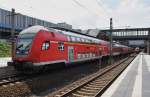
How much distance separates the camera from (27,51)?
15.8 metres

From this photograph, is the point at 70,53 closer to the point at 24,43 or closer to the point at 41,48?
the point at 41,48

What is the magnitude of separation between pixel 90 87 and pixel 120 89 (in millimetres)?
1562

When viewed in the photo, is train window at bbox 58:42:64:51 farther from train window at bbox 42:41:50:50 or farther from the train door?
train window at bbox 42:41:50:50

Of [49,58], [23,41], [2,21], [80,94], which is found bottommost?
[80,94]

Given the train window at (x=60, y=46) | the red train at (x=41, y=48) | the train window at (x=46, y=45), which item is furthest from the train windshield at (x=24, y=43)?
the train window at (x=60, y=46)

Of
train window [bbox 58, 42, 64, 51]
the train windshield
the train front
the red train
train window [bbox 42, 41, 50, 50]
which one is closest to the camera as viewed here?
the train front

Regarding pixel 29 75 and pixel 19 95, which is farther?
pixel 29 75

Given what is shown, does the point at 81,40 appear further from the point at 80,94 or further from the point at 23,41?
the point at 80,94

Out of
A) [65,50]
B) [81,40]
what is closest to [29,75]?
[65,50]

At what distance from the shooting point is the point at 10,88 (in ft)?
41.2

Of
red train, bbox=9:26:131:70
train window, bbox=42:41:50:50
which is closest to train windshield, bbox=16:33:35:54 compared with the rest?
red train, bbox=9:26:131:70

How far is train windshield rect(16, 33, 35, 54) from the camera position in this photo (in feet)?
52.2

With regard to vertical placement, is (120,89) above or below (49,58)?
below

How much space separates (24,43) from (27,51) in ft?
2.40
